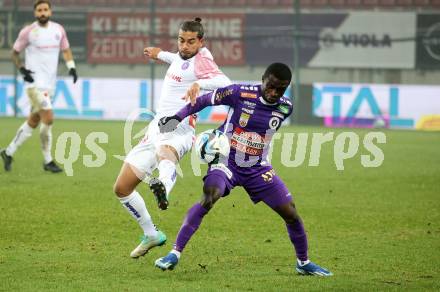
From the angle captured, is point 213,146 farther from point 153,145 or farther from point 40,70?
point 40,70

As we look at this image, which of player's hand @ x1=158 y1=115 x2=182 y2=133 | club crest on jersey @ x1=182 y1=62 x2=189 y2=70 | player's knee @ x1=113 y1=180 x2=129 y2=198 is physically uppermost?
club crest on jersey @ x1=182 y1=62 x2=189 y2=70

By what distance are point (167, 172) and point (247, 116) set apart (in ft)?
3.34

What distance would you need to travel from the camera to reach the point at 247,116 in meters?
8.27

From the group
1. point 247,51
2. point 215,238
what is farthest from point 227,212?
point 247,51

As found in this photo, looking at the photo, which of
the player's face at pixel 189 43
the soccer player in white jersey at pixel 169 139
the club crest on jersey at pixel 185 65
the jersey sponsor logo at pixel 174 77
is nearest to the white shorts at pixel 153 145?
the soccer player in white jersey at pixel 169 139

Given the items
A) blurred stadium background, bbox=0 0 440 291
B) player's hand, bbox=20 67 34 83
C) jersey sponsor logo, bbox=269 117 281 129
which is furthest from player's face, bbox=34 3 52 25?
jersey sponsor logo, bbox=269 117 281 129

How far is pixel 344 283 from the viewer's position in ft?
25.8

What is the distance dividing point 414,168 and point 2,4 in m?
16.6

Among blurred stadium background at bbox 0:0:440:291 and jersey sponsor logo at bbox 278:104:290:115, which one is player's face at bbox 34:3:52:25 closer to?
blurred stadium background at bbox 0:0:440:291

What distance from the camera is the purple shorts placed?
8.23 metres

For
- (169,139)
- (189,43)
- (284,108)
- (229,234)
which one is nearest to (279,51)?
(229,234)

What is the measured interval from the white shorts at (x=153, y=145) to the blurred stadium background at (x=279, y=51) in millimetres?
17647

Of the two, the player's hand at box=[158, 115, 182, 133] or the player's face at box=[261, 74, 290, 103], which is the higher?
the player's face at box=[261, 74, 290, 103]

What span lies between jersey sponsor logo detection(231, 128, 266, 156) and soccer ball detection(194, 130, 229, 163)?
0.27ft
